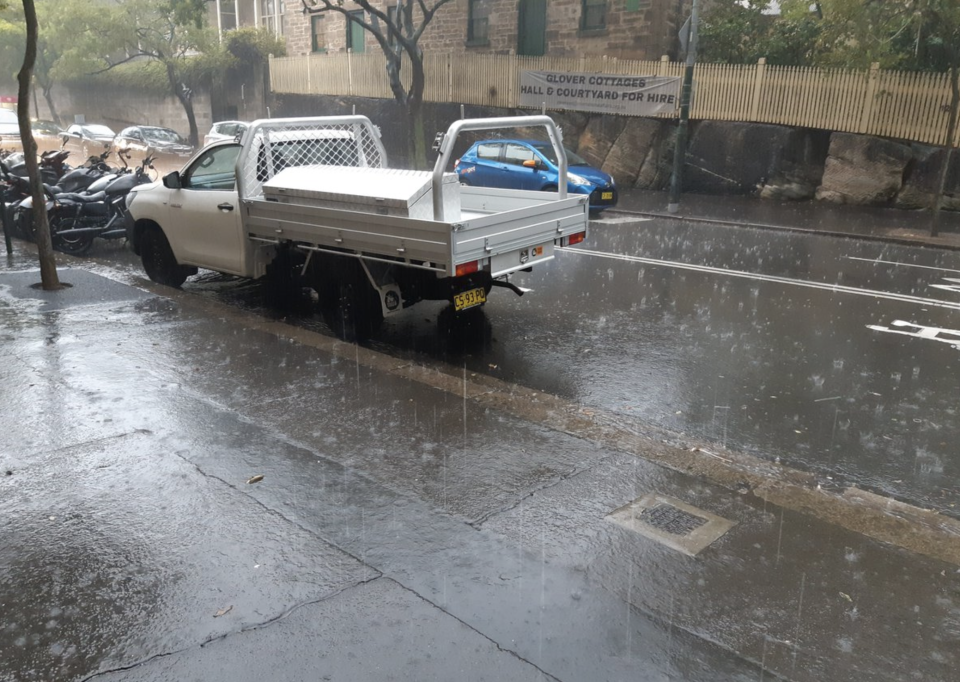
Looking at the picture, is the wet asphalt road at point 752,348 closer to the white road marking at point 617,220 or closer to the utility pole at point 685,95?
the white road marking at point 617,220

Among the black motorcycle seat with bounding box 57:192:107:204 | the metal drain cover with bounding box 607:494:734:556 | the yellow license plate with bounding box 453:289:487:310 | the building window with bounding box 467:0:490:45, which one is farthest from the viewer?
the building window with bounding box 467:0:490:45

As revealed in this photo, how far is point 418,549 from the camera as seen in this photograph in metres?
4.40

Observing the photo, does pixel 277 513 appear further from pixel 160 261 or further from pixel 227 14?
pixel 227 14

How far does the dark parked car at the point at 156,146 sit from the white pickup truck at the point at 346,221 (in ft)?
61.5

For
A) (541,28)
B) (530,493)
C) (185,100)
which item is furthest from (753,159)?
(185,100)

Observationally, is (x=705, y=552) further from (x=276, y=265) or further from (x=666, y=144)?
(x=666, y=144)

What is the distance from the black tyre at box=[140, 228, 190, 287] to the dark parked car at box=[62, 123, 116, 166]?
20234 mm

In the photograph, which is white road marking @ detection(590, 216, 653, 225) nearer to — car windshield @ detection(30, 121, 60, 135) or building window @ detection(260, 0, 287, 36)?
car windshield @ detection(30, 121, 60, 135)

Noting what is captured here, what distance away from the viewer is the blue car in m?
17.7

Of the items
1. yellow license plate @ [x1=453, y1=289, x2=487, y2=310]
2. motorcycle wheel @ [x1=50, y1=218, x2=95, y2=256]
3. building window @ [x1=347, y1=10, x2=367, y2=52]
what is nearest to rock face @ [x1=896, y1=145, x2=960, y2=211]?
yellow license plate @ [x1=453, y1=289, x2=487, y2=310]

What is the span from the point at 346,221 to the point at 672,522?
4.48 m

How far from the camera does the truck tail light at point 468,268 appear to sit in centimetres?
737

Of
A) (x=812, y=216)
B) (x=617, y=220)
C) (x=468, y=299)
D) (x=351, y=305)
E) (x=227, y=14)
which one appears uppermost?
Result: (x=227, y=14)

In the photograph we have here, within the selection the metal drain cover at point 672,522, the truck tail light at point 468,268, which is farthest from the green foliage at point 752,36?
the metal drain cover at point 672,522
